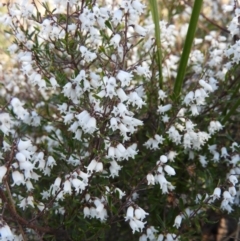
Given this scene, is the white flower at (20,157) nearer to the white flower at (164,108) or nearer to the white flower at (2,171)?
the white flower at (2,171)

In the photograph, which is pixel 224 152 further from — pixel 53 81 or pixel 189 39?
pixel 53 81

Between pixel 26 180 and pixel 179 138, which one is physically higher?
pixel 179 138

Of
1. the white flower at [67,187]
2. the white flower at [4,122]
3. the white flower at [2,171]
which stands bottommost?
the white flower at [2,171]

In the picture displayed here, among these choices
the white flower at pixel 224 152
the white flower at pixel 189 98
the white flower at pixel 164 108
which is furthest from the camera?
the white flower at pixel 224 152

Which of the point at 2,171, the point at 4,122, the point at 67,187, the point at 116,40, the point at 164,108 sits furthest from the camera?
the point at 164,108

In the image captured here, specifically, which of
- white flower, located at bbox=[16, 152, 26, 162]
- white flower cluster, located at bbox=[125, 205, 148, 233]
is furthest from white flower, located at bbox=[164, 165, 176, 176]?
white flower, located at bbox=[16, 152, 26, 162]

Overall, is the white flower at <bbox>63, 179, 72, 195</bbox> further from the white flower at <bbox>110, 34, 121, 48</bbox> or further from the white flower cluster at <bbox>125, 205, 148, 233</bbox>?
the white flower at <bbox>110, 34, 121, 48</bbox>

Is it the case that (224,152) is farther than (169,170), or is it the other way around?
(224,152)

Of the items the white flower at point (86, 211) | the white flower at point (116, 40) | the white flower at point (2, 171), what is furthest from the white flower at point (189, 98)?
the white flower at point (2, 171)

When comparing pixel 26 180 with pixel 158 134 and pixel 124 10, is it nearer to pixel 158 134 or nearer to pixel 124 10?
pixel 158 134

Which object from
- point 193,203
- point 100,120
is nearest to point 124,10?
point 100,120

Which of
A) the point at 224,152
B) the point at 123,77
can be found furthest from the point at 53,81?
the point at 224,152
